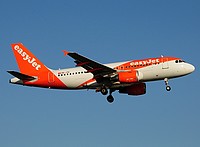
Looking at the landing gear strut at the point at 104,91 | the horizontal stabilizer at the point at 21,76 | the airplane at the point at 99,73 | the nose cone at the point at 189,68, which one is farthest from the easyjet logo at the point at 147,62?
the horizontal stabilizer at the point at 21,76

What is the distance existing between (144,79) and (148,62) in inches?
78.9

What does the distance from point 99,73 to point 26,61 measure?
10.9 metres

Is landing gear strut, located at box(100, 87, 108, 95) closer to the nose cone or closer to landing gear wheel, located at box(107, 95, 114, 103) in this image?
landing gear wheel, located at box(107, 95, 114, 103)

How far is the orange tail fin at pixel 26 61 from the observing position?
63.7 meters

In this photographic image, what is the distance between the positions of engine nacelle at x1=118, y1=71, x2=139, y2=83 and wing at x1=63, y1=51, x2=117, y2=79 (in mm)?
1116

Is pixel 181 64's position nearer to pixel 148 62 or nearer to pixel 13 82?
pixel 148 62

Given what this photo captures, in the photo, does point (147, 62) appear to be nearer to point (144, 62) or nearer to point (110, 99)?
point (144, 62)

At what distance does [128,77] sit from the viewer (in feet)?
189

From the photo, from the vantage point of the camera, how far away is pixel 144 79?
190 feet

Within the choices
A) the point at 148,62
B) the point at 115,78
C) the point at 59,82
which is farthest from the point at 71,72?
the point at 148,62

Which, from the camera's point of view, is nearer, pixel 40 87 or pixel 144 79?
pixel 144 79

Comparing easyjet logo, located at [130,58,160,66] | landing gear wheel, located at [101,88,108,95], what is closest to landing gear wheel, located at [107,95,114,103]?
landing gear wheel, located at [101,88,108,95]

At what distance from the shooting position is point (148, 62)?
191 feet

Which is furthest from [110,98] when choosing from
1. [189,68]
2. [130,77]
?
[189,68]
